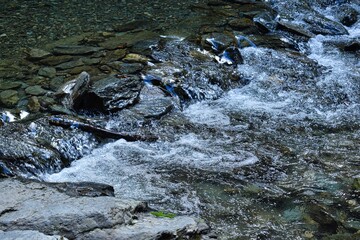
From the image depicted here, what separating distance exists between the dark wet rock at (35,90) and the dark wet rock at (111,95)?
54cm

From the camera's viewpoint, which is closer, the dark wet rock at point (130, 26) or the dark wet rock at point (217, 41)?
the dark wet rock at point (217, 41)

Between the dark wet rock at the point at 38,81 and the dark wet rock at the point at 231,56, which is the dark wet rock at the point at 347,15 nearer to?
the dark wet rock at the point at 231,56

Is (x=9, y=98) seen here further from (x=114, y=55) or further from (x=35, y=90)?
(x=114, y=55)

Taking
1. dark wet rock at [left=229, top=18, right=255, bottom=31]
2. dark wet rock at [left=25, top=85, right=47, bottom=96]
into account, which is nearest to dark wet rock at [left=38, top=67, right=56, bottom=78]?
dark wet rock at [left=25, top=85, right=47, bottom=96]

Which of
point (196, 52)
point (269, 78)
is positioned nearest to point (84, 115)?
point (196, 52)

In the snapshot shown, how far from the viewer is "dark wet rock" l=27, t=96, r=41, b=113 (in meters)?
5.47

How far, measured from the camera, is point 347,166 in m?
4.68

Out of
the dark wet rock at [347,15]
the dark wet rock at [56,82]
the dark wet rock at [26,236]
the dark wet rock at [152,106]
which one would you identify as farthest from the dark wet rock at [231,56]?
the dark wet rock at [26,236]

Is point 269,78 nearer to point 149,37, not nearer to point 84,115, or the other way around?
point 149,37

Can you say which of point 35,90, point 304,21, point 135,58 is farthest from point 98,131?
point 304,21

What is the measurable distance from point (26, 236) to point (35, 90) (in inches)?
125

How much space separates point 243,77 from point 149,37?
1.70 metres

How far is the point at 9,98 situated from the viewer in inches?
223

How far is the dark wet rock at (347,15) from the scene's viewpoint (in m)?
9.27
